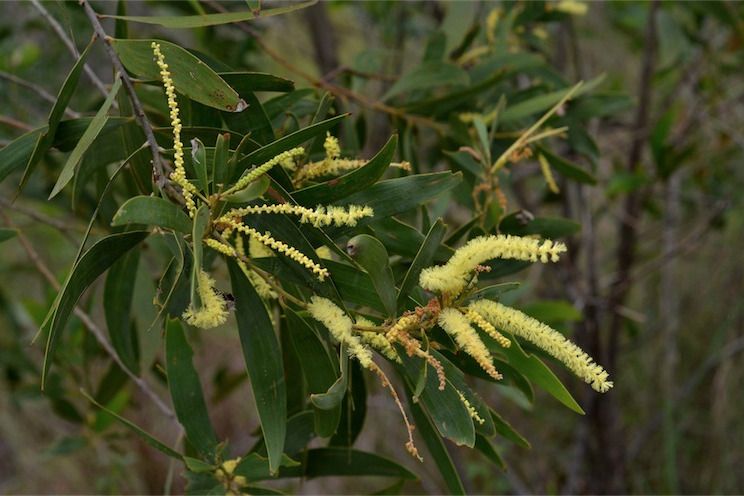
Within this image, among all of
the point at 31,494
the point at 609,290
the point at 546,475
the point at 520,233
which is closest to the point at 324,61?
the point at 609,290

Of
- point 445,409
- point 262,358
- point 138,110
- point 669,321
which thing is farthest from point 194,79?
point 669,321

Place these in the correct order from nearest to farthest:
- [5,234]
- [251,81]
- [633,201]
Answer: [251,81] < [5,234] < [633,201]

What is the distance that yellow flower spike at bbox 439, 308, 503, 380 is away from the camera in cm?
66

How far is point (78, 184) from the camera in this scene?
95 centimetres

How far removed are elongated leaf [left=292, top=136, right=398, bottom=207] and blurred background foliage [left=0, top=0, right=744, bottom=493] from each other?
11 cm

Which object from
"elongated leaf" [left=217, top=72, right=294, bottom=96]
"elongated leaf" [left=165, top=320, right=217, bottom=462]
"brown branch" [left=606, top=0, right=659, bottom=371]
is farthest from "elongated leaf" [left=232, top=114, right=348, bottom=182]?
"brown branch" [left=606, top=0, right=659, bottom=371]

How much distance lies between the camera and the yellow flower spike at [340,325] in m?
0.71

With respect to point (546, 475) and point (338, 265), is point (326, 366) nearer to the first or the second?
point (338, 265)

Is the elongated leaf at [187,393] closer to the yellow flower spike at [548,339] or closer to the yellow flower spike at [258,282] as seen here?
the yellow flower spike at [258,282]

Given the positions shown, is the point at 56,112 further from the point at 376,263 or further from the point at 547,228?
the point at 547,228

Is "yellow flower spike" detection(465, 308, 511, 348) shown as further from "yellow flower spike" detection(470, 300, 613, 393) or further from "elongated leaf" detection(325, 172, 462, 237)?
"elongated leaf" detection(325, 172, 462, 237)

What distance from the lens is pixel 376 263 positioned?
2.34ft

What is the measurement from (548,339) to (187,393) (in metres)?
0.48

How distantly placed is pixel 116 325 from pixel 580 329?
1481 mm
